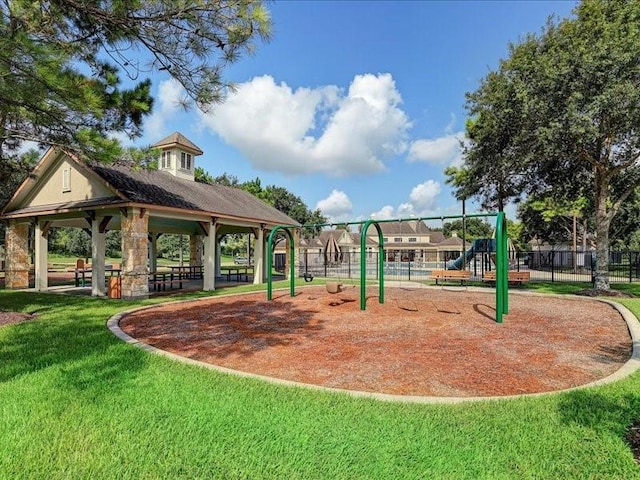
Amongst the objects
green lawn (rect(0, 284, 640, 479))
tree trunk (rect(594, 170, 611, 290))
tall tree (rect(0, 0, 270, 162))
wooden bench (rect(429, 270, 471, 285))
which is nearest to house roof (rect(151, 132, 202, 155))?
tall tree (rect(0, 0, 270, 162))

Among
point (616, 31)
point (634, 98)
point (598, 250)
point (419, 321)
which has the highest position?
point (616, 31)

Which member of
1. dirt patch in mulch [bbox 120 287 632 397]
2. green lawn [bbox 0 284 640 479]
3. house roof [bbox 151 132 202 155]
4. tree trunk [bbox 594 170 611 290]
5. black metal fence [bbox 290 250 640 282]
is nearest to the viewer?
green lawn [bbox 0 284 640 479]

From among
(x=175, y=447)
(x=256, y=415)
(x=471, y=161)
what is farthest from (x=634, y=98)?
(x=175, y=447)

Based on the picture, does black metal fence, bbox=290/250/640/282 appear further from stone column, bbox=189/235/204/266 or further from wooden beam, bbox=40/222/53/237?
wooden beam, bbox=40/222/53/237

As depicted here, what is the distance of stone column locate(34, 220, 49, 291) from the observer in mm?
17531

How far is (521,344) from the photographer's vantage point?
717 cm

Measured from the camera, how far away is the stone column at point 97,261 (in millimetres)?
→ 15484

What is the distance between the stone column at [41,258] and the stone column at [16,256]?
1.64 meters

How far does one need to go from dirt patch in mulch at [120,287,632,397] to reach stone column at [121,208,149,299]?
2681 millimetres

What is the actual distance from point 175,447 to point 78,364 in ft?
10.8

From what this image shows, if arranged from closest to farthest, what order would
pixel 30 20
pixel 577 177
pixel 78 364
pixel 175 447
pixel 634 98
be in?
pixel 175 447 < pixel 78 364 < pixel 30 20 < pixel 634 98 < pixel 577 177

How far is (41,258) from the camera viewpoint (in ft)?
57.8

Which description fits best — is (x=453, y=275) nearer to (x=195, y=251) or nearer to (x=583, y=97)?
(x=583, y=97)

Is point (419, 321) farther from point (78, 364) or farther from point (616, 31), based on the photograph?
point (616, 31)
